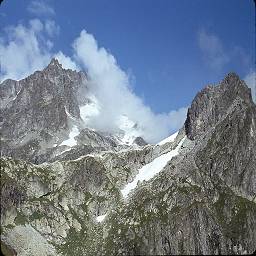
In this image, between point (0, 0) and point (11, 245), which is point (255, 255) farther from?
point (11, 245)

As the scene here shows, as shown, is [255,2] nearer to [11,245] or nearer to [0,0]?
[0,0]

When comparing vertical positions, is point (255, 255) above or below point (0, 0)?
below

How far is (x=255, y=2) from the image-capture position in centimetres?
4191

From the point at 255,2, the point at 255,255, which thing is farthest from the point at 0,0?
the point at 255,255

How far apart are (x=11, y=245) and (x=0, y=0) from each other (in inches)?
6692

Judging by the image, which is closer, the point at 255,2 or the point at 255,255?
the point at 255,255

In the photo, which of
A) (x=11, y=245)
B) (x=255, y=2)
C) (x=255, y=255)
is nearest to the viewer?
(x=255, y=255)

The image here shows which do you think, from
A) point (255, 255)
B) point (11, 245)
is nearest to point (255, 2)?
point (255, 255)

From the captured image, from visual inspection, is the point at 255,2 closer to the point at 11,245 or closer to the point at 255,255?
the point at 255,255

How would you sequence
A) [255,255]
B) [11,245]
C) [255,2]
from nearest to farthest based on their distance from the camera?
[255,255], [255,2], [11,245]

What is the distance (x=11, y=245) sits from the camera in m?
198

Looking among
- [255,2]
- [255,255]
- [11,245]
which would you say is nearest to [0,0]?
[255,2]

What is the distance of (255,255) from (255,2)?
2071 centimetres

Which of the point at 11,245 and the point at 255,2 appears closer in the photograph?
the point at 255,2
